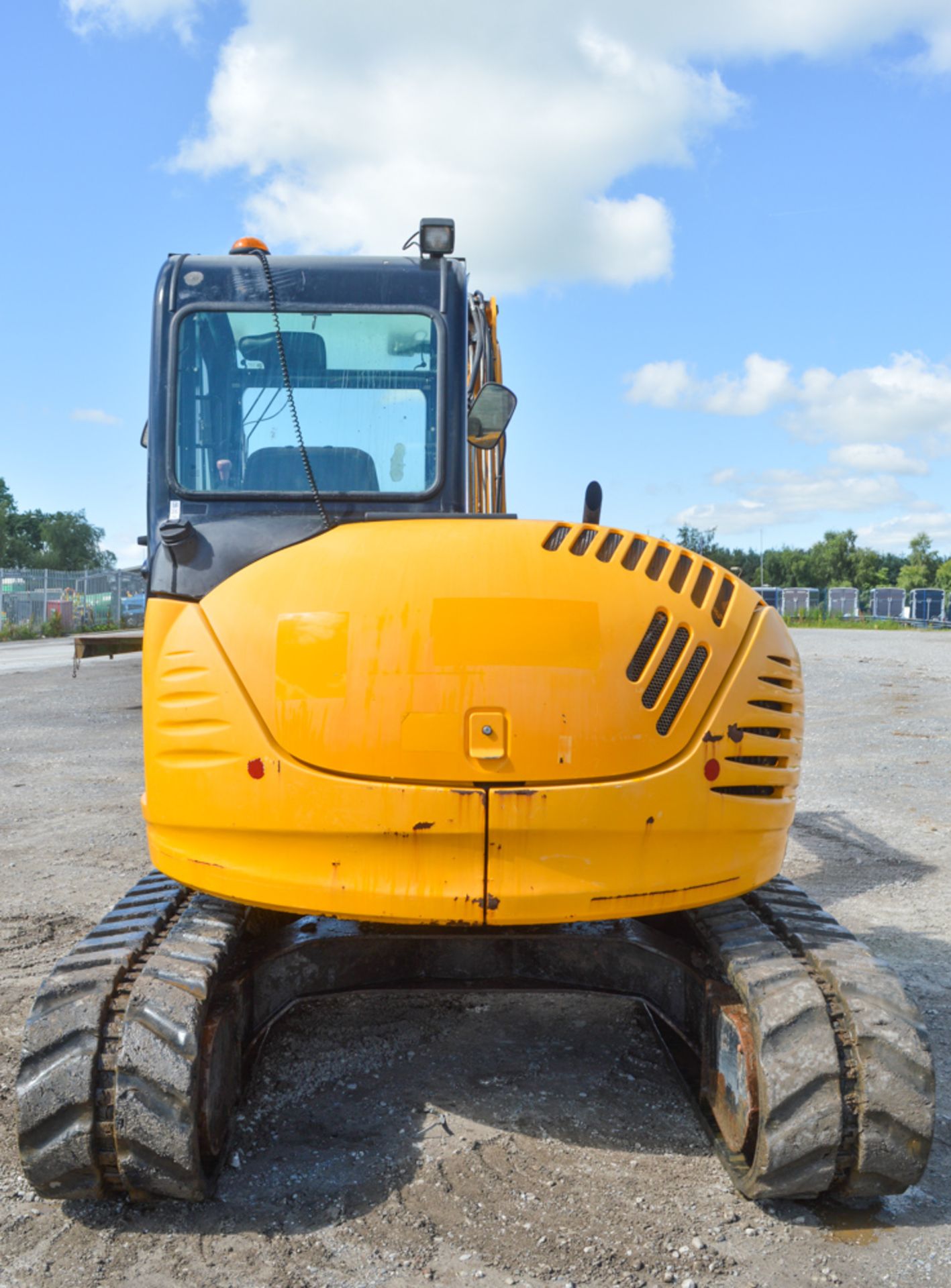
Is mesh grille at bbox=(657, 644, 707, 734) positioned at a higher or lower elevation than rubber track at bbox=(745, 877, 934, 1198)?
higher

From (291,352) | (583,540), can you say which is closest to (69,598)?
(291,352)

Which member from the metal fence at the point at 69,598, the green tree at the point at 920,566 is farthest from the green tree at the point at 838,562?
the metal fence at the point at 69,598

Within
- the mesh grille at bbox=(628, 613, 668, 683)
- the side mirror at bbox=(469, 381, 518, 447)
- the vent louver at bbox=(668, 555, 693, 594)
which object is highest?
the side mirror at bbox=(469, 381, 518, 447)

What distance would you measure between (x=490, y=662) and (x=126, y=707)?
12.3 m

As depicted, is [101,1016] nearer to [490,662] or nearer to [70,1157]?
[70,1157]

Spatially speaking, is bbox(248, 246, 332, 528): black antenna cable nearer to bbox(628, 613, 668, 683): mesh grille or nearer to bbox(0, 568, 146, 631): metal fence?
bbox(628, 613, 668, 683): mesh grille

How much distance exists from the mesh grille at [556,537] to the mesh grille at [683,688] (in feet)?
1.60

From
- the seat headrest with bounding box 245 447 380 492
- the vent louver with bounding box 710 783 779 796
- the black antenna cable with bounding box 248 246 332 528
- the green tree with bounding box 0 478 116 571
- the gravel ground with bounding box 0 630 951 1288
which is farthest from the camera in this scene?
the green tree with bounding box 0 478 116 571

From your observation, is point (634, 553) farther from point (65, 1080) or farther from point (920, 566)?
point (920, 566)

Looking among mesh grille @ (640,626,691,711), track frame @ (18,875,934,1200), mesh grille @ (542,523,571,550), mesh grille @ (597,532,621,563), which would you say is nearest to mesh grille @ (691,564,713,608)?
mesh grille @ (640,626,691,711)

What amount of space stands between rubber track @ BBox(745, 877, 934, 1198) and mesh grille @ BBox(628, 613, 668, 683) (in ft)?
3.47

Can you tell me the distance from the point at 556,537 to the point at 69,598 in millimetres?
35519

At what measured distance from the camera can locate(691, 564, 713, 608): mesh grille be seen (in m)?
3.16

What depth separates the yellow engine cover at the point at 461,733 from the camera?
2.90 m
